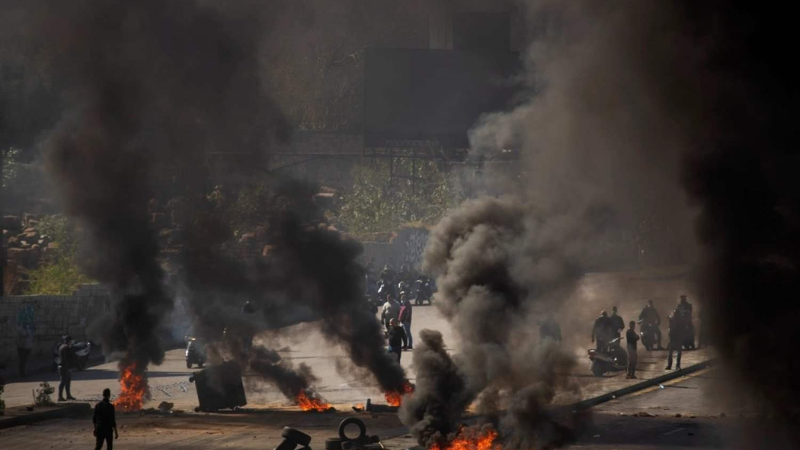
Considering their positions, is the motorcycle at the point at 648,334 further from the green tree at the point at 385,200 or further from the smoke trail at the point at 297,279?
the green tree at the point at 385,200

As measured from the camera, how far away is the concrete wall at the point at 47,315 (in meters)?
36.2

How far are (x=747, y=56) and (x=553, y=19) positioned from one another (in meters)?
3.99

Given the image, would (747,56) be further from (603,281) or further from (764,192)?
(603,281)

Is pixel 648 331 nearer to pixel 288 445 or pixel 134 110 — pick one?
pixel 288 445

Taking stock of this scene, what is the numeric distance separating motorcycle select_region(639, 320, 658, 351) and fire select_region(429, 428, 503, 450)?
43.1 feet

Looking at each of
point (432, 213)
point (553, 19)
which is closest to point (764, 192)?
point (553, 19)

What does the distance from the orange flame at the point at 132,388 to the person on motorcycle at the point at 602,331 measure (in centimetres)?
1109

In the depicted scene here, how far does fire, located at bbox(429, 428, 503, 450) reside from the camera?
60.7 ft

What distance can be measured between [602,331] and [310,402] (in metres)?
7.67

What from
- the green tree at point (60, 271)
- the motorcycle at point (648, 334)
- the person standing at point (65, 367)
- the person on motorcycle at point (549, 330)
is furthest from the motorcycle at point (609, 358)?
the green tree at point (60, 271)

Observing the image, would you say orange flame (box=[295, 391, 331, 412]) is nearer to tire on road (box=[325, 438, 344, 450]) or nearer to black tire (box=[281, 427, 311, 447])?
tire on road (box=[325, 438, 344, 450])

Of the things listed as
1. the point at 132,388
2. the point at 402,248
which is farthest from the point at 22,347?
the point at 402,248

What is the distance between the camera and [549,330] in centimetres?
2075

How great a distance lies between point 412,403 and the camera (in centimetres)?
1908
